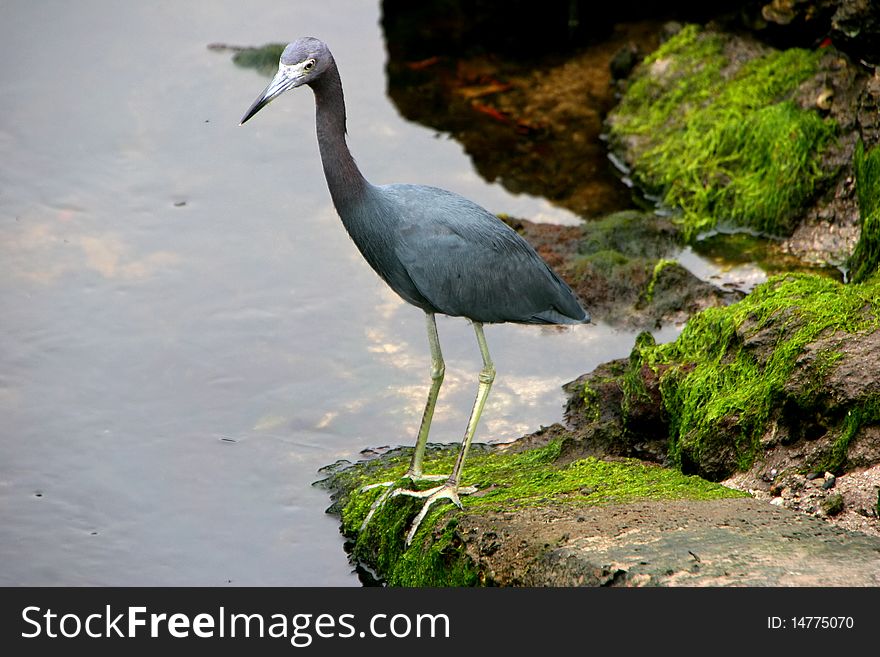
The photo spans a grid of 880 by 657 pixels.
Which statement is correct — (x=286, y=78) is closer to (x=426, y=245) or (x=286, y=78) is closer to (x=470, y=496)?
(x=426, y=245)

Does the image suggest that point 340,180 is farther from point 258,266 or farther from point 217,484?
point 258,266

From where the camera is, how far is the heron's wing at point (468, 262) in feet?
19.6

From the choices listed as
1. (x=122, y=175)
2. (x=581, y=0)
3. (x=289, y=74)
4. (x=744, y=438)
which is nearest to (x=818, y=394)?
(x=744, y=438)

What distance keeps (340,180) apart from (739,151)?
4416 millimetres

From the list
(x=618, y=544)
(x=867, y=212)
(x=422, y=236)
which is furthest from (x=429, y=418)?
(x=867, y=212)

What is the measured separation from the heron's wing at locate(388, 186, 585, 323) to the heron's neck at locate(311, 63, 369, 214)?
0.94 feet

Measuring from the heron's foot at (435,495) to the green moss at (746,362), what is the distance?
1.21m

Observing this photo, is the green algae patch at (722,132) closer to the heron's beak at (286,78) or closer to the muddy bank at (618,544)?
the muddy bank at (618,544)

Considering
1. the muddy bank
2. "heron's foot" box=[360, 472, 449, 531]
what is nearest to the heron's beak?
"heron's foot" box=[360, 472, 449, 531]

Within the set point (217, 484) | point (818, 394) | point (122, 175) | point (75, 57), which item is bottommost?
point (217, 484)

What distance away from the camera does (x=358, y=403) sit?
7641 mm

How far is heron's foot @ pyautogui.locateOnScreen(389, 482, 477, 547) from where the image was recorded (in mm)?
5921

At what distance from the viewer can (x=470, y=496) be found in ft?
19.9

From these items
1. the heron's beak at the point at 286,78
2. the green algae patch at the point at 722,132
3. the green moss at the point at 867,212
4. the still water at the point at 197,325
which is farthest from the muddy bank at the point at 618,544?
the green algae patch at the point at 722,132
